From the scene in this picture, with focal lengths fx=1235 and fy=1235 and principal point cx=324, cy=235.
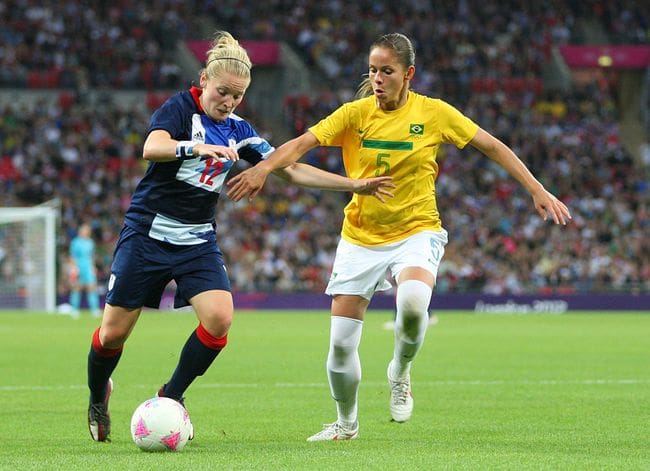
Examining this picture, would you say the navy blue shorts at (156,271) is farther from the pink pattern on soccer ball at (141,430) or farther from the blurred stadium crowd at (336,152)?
the blurred stadium crowd at (336,152)

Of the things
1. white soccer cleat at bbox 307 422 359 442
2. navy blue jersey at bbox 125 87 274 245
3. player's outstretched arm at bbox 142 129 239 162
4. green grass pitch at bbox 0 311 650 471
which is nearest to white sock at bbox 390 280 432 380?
green grass pitch at bbox 0 311 650 471

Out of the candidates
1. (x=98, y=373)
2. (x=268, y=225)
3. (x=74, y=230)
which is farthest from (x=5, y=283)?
(x=98, y=373)

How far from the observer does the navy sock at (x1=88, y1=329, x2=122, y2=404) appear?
7.71m

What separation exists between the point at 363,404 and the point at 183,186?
3.41 meters

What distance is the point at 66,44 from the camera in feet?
122

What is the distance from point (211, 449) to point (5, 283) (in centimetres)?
2346

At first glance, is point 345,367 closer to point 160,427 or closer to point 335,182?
point 335,182

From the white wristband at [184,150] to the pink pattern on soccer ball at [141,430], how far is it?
1.52 m

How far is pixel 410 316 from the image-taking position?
7.90 metres

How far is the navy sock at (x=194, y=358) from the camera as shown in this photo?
7500mm

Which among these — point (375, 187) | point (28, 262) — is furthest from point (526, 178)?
point (28, 262)

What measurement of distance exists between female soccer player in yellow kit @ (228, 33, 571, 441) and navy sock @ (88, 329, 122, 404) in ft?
4.54

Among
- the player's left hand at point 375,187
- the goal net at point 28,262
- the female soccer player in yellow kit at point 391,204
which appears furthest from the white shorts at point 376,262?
the goal net at point 28,262

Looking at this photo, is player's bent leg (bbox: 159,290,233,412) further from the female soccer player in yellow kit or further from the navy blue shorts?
the female soccer player in yellow kit
